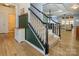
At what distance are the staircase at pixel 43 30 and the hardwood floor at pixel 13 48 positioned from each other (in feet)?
0.53

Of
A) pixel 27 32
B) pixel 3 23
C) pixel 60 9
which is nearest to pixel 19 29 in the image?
pixel 27 32

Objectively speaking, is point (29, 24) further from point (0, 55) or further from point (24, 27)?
point (0, 55)

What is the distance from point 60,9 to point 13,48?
0.81 metres

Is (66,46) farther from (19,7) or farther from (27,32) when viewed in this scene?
(19,7)

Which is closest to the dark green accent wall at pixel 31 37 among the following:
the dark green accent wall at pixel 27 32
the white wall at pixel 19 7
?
the dark green accent wall at pixel 27 32

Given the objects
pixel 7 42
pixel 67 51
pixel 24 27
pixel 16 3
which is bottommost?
pixel 67 51

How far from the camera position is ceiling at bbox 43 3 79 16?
1351mm

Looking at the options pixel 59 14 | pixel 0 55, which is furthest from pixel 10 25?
pixel 59 14

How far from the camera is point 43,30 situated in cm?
141

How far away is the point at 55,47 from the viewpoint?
1.39 m

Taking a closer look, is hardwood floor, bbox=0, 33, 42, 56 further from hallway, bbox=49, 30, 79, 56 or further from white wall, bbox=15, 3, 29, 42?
hallway, bbox=49, 30, 79, 56

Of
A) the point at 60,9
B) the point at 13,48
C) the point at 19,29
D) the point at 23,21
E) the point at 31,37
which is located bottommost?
the point at 13,48

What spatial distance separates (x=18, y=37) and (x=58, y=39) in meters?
0.53

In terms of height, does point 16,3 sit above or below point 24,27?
above
